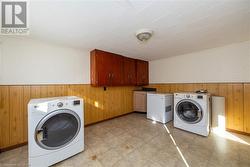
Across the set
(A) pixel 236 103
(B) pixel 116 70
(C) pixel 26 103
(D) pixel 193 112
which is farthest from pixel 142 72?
(C) pixel 26 103

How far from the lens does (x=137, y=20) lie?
61.1 inches

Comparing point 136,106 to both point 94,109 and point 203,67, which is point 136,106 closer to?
point 94,109

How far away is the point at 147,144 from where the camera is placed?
2.02 m

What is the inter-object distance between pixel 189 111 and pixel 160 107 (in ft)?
2.29

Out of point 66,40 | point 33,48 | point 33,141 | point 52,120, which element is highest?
point 66,40

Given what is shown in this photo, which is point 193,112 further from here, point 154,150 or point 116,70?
point 116,70

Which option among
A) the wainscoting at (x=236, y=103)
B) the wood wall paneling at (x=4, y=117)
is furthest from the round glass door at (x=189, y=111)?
the wood wall paneling at (x=4, y=117)

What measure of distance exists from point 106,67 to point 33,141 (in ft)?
6.57

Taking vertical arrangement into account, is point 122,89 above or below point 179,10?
below

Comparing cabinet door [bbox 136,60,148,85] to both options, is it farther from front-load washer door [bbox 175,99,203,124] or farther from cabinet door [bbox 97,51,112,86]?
front-load washer door [bbox 175,99,203,124]

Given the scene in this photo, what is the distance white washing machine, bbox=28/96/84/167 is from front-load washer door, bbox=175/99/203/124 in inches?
84.2

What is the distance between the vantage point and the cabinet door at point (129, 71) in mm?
3471

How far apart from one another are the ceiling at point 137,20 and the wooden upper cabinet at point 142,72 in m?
1.68

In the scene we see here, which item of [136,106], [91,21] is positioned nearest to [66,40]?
[91,21]
